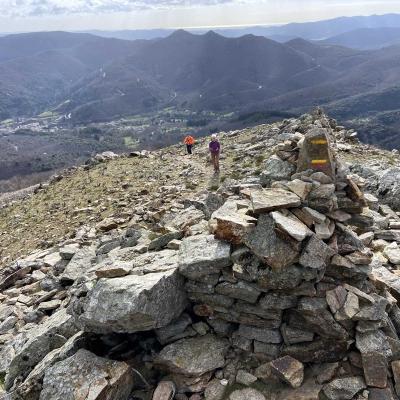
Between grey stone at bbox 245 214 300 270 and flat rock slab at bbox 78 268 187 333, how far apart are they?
8.81 feet

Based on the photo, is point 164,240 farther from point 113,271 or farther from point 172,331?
point 172,331

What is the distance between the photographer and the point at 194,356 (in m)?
12.7

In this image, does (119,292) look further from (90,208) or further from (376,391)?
(90,208)

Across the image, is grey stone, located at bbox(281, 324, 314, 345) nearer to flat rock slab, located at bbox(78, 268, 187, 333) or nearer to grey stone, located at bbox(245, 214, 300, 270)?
grey stone, located at bbox(245, 214, 300, 270)

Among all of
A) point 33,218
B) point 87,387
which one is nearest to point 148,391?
point 87,387

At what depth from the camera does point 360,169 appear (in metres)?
28.3

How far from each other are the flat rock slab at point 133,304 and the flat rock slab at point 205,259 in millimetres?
461

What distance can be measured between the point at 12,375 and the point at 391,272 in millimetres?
13766

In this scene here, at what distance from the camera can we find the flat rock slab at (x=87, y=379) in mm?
11812

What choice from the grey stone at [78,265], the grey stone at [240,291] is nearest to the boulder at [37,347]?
the grey stone at [78,265]

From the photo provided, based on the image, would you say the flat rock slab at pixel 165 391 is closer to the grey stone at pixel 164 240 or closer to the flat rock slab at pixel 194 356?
the flat rock slab at pixel 194 356

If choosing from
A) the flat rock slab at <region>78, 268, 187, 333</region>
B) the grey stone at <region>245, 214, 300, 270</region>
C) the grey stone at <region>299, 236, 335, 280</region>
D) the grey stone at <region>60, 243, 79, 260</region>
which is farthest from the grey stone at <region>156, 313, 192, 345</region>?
the grey stone at <region>60, 243, 79, 260</region>

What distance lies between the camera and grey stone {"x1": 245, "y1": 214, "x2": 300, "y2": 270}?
1200cm

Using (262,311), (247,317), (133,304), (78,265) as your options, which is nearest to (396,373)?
(262,311)
